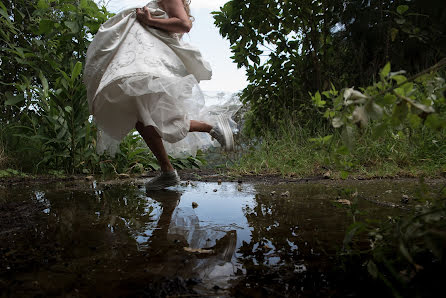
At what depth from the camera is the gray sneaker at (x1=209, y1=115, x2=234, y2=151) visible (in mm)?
2666

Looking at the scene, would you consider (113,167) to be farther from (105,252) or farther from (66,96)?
(105,252)

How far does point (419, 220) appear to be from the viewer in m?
0.68

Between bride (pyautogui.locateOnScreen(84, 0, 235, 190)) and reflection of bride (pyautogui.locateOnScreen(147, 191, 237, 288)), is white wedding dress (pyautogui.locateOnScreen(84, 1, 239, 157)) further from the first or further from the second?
reflection of bride (pyautogui.locateOnScreen(147, 191, 237, 288))

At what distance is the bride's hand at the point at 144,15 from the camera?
2.40m

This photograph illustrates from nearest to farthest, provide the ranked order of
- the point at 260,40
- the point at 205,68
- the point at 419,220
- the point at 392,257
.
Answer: the point at 419,220 → the point at 392,257 → the point at 205,68 → the point at 260,40

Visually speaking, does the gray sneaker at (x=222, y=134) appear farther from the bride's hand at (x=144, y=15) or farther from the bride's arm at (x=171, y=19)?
the bride's hand at (x=144, y=15)

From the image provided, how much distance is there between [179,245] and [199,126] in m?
1.58

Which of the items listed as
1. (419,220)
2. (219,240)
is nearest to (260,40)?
(219,240)

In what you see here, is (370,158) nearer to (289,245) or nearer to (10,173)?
(289,245)

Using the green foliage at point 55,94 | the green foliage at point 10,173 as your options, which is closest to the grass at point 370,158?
the green foliage at point 55,94

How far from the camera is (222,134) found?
2664 millimetres

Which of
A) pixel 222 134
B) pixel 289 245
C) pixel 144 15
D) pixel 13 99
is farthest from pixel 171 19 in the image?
pixel 13 99

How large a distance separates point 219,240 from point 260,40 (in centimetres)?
434

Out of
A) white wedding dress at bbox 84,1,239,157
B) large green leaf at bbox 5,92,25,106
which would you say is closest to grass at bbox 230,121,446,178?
white wedding dress at bbox 84,1,239,157
